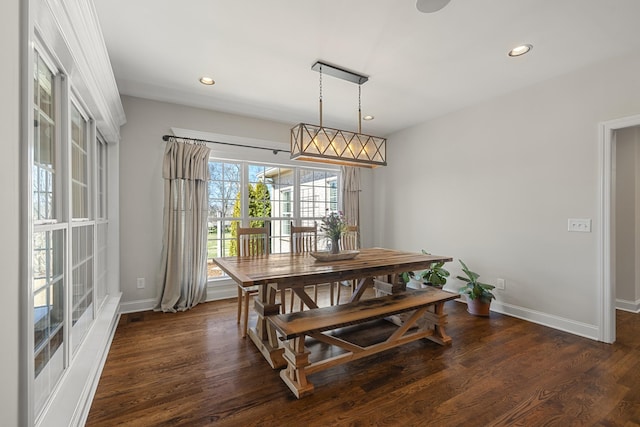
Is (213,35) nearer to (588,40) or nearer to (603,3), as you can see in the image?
(603,3)

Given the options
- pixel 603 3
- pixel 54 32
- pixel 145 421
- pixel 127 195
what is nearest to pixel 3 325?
pixel 145 421

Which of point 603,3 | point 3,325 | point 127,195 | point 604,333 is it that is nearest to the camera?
point 3,325

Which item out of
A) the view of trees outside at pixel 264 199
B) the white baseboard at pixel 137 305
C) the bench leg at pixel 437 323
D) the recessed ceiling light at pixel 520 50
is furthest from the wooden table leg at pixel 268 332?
the recessed ceiling light at pixel 520 50

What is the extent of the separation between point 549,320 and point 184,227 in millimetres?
4222

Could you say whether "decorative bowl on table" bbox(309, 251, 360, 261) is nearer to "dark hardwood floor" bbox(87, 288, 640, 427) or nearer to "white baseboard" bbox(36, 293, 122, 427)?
"dark hardwood floor" bbox(87, 288, 640, 427)

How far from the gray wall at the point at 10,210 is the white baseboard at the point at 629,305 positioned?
5444 millimetres

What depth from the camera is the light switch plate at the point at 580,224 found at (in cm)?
274

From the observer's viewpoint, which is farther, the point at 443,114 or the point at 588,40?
the point at 443,114

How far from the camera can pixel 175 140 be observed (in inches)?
138

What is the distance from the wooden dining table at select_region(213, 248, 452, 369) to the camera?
2.08 meters

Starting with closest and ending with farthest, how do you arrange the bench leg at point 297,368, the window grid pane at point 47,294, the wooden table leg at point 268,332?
the window grid pane at point 47,294
the bench leg at point 297,368
the wooden table leg at point 268,332

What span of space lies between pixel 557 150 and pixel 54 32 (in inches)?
159

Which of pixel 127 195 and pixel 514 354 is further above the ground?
pixel 127 195

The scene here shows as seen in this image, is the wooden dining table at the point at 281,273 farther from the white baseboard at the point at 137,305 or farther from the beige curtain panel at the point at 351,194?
the beige curtain panel at the point at 351,194
